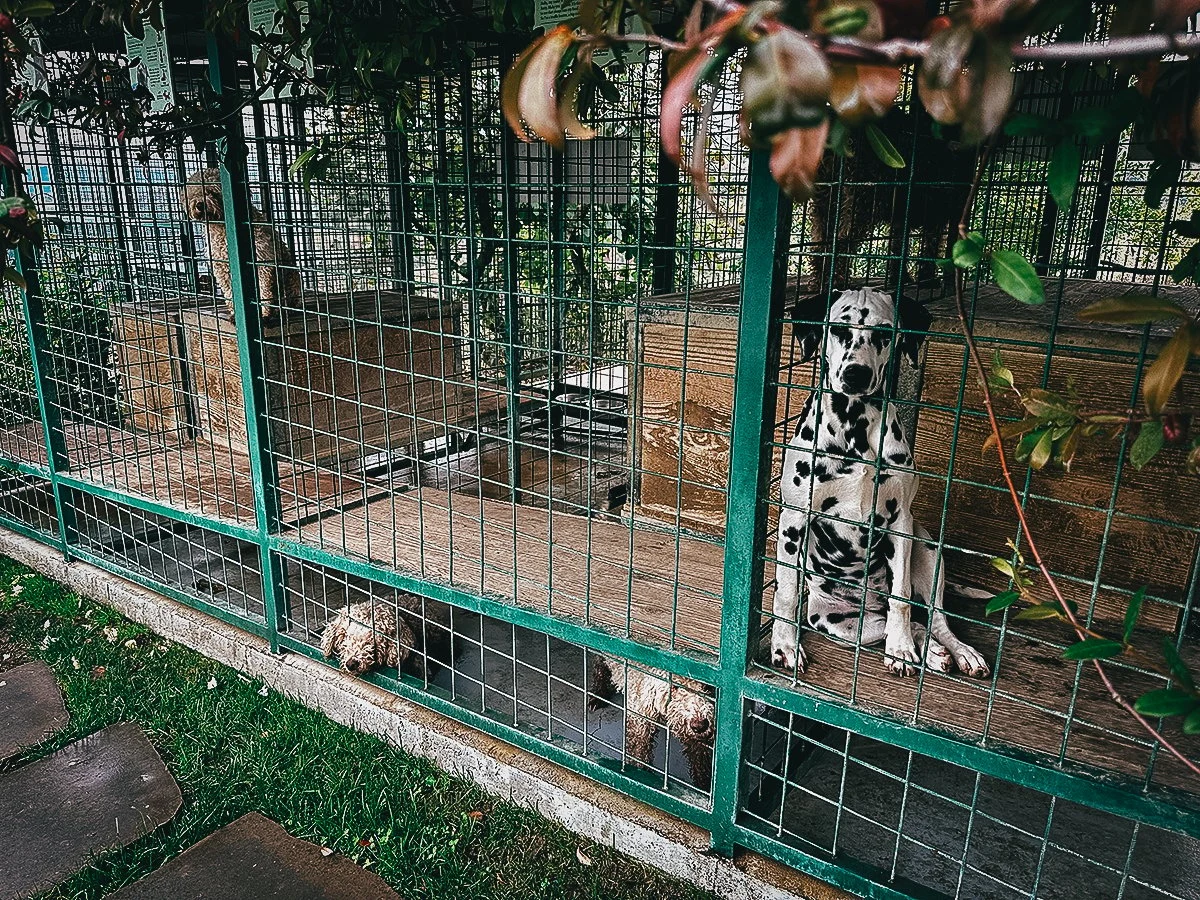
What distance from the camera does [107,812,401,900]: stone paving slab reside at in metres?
2.84

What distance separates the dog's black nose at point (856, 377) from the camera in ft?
8.02

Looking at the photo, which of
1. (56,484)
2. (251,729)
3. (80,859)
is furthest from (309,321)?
(80,859)

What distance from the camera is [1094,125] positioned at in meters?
1.10

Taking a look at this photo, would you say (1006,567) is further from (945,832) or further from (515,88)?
(945,832)

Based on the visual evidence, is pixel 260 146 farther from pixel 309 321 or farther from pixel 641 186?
pixel 641 186

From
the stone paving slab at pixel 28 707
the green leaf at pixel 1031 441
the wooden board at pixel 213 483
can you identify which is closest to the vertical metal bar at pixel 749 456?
the green leaf at pixel 1031 441

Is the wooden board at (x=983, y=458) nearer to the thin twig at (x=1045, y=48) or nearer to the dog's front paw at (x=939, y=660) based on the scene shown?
the dog's front paw at (x=939, y=660)

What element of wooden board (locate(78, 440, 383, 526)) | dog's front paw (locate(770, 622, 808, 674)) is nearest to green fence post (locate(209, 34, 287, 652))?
wooden board (locate(78, 440, 383, 526))

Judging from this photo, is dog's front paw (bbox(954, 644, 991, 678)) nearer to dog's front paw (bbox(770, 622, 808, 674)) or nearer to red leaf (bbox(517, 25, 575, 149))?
dog's front paw (bbox(770, 622, 808, 674))

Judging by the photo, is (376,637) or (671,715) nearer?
(671,715)

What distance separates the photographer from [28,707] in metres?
3.93

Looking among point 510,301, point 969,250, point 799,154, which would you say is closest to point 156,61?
point 510,301

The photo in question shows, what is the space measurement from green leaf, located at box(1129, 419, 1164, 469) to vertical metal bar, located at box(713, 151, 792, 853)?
3.46 ft

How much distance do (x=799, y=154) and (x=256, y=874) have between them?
122 inches
